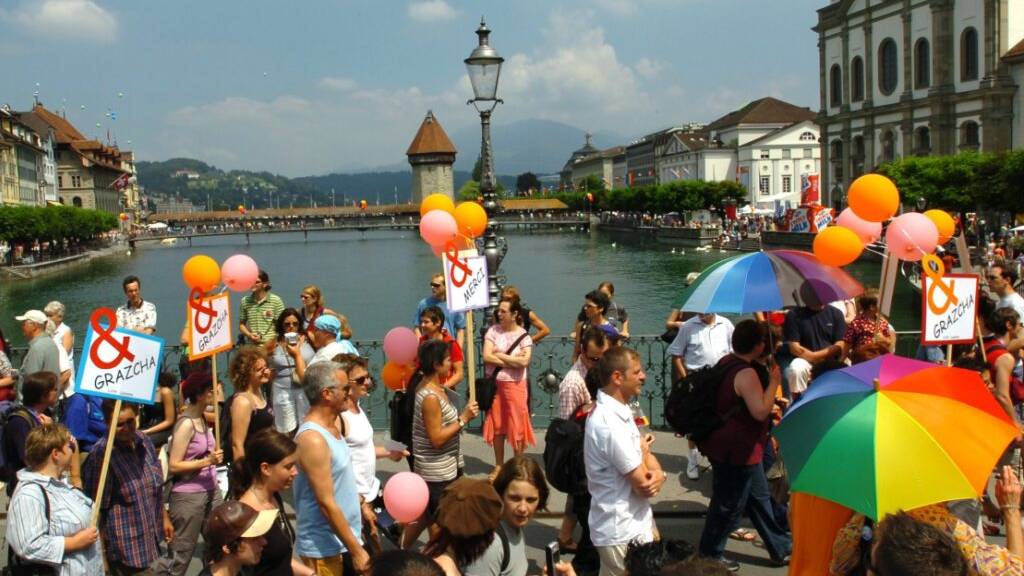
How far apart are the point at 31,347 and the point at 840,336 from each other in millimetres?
6250

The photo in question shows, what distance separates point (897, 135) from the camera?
203 ft

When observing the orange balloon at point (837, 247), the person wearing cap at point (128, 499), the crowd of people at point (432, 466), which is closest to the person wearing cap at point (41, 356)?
the crowd of people at point (432, 466)

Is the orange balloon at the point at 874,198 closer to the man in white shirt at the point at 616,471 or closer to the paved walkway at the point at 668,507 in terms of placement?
the paved walkway at the point at 668,507

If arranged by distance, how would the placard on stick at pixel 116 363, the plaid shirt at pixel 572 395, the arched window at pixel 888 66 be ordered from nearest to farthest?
the placard on stick at pixel 116 363 → the plaid shirt at pixel 572 395 → the arched window at pixel 888 66

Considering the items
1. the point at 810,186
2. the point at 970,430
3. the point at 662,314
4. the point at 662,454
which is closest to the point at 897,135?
the point at 810,186

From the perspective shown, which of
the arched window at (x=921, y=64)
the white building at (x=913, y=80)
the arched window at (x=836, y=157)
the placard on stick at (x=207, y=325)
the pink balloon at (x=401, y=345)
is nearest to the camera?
the placard on stick at (x=207, y=325)

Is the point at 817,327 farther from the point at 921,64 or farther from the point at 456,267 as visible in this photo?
A: the point at 921,64

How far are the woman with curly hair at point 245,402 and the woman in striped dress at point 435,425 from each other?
859 mm

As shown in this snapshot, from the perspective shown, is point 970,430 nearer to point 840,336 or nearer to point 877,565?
point 877,565

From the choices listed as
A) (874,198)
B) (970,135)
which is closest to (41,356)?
(874,198)

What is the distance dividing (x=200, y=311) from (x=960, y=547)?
16.7ft

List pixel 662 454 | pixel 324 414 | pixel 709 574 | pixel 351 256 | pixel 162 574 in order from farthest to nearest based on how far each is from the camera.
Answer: pixel 351 256
pixel 662 454
pixel 162 574
pixel 324 414
pixel 709 574

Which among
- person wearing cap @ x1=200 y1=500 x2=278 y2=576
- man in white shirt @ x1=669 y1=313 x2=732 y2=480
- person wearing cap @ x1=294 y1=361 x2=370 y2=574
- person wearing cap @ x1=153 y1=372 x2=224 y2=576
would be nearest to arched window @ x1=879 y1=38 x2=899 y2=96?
man in white shirt @ x1=669 y1=313 x2=732 y2=480

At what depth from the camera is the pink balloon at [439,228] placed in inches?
317
